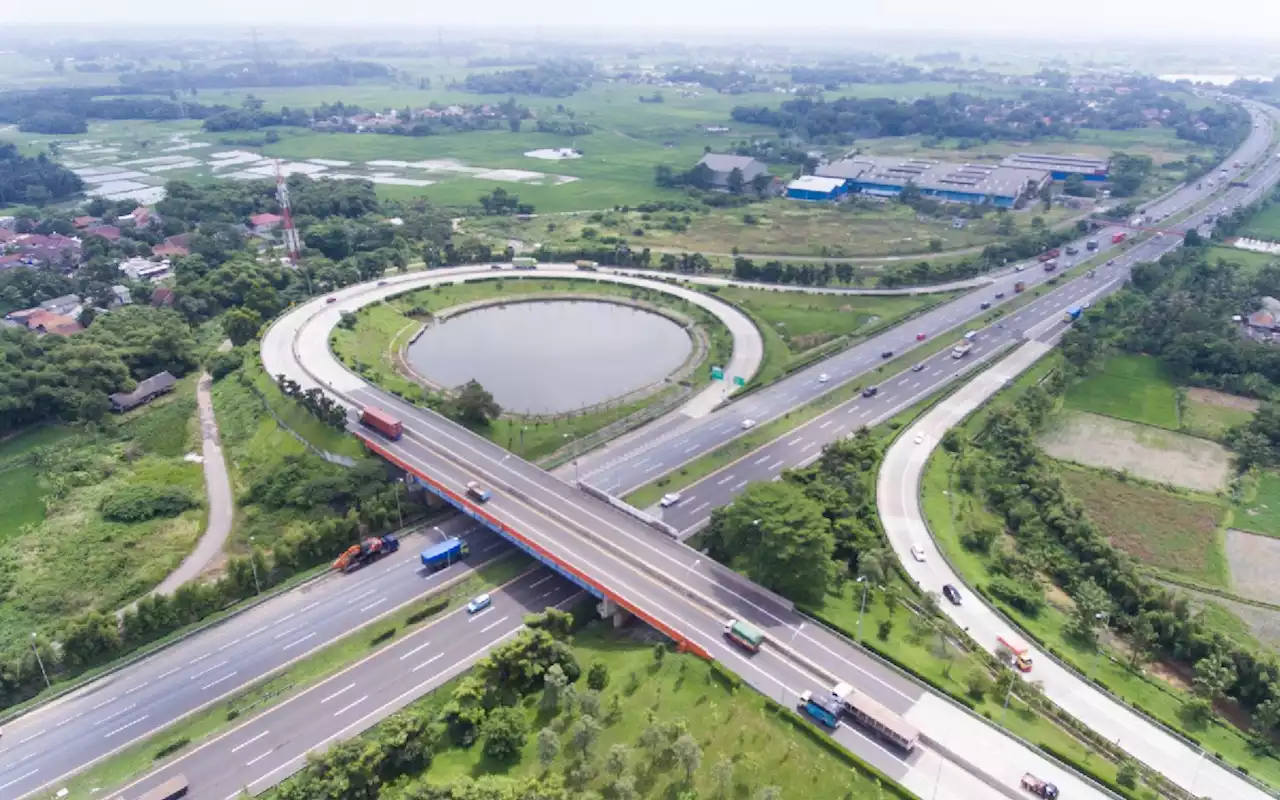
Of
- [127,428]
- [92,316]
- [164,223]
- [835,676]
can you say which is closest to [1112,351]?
[835,676]

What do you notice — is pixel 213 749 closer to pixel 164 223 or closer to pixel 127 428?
pixel 127 428

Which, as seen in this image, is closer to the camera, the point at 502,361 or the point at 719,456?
the point at 719,456

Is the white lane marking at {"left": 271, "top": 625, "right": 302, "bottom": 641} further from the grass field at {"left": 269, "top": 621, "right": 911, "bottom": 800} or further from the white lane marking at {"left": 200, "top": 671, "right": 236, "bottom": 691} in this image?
the grass field at {"left": 269, "top": 621, "right": 911, "bottom": 800}

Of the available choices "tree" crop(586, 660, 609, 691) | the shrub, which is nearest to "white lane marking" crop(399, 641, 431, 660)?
"tree" crop(586, 660, 609, 691)

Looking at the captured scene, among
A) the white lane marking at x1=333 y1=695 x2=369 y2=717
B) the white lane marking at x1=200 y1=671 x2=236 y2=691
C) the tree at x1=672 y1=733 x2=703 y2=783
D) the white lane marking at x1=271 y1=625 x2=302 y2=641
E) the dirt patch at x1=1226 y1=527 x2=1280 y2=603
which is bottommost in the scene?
the white lane marking at x1=200 y1=671 x2=236 y2=691

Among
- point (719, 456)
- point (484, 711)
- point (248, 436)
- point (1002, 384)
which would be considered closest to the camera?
point (484, 711)

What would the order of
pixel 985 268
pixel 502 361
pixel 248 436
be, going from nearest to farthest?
pixel 248 436 < pixel 502 361 < pixel 985 268

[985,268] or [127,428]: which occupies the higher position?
[985,268]
